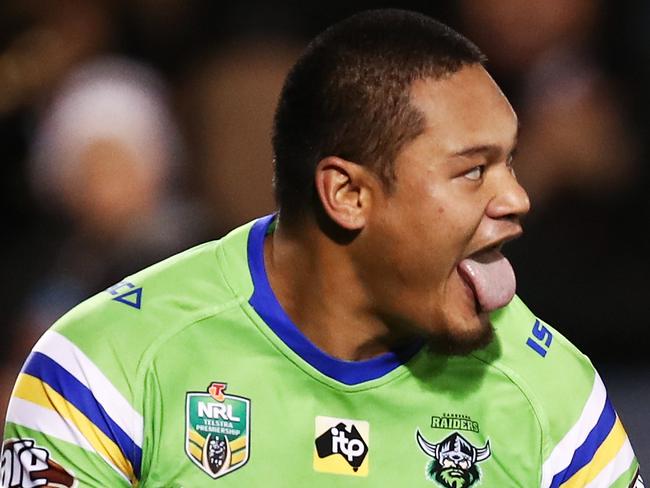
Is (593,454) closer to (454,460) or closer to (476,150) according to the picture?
(454,460)

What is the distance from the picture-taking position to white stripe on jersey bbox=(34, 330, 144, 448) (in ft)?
10.6

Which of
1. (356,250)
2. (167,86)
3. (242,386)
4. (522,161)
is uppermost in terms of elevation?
(167,86)

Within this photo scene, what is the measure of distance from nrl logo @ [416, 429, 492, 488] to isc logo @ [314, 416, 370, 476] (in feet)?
0.41

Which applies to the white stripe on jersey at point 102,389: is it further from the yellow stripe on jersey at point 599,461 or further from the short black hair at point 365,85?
the yellow stripe on jersey at point 599,461

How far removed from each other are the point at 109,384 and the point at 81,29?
3300 mm

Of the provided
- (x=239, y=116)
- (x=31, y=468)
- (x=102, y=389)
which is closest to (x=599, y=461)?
(x=102, y=389)

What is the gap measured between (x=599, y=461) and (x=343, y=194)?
2.56 ft

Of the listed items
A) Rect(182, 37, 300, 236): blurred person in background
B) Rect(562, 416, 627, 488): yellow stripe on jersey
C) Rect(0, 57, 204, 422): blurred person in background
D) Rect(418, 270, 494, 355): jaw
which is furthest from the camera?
Rect(182, 37, 300, 236): blurred person in background

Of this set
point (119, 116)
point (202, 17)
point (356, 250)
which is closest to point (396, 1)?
point (202, 17)

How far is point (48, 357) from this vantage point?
10.8 feet

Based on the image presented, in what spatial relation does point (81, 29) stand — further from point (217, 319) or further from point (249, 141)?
point (217, 319)

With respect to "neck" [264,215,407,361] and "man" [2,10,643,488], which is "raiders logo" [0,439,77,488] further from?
"neck" [264,215,407,361]

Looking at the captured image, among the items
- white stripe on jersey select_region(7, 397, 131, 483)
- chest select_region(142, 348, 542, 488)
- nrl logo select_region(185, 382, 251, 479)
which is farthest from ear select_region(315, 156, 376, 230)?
white stripe on jersey select_region(7, 397, 131, 483)

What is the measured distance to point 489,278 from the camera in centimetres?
330
